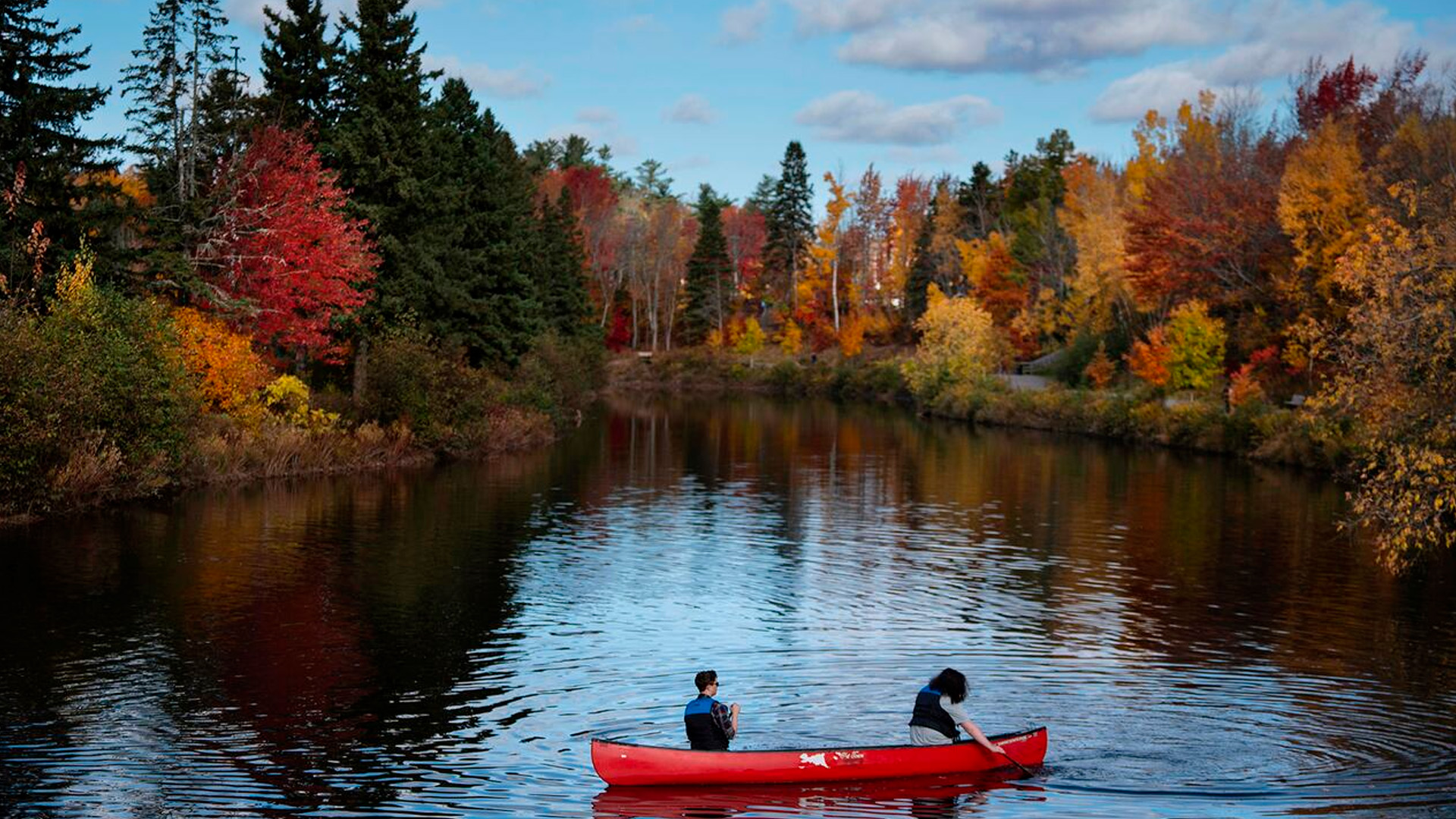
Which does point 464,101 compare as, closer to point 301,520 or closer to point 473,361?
point 473,361

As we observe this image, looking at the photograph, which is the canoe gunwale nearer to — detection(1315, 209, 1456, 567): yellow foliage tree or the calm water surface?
the calm water surface

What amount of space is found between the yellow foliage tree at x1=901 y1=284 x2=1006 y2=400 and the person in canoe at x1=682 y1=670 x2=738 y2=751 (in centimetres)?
7453

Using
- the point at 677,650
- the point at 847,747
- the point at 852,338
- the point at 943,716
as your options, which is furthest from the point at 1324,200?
the point at 852,338

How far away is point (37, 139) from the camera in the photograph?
37.5 meters

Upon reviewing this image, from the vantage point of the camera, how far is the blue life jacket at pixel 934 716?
16250mm

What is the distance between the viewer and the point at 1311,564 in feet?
107

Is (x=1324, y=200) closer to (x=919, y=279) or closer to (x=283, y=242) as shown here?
(x=283, y=242)

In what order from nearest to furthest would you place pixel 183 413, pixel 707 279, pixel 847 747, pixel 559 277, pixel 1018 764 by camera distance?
1. pixel 847 747
2. pixel 1018 764
3. pixel 183 413
4. pixel 559 277
5. pixel 707 279

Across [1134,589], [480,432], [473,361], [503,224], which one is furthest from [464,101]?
[1134,589]

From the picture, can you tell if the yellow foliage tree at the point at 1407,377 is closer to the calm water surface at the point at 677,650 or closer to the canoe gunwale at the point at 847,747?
the calm water surface at the point at 677,650

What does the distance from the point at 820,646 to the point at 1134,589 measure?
30.9 feet

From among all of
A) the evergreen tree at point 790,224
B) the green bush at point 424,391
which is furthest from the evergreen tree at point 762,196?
the green bush at point 424,391

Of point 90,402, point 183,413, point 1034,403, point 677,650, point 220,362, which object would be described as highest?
point 220,362

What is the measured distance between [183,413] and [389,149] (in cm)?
1614
